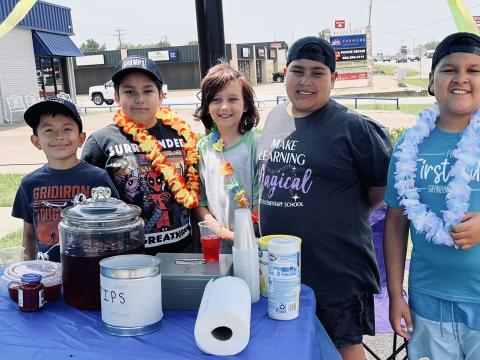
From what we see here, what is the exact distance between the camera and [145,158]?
8.50 ft

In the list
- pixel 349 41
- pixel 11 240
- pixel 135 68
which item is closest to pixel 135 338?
pixel 135 68

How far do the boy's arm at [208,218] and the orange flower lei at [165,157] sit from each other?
0.05 metres

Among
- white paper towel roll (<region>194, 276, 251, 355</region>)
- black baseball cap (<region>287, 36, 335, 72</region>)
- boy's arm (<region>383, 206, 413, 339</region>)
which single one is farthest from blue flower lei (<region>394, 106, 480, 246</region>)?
white paper towel roll (<region>194, 276, 251, 355</region>)

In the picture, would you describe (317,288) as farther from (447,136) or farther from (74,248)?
(74,248)

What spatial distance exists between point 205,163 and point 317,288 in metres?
0.95

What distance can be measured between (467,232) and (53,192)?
1754 mm

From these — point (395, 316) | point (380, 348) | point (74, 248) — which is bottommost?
point (380, 348)

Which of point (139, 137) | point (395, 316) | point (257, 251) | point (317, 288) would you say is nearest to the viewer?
point (257, 251)

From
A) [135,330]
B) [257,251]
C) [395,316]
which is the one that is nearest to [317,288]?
[395,316]

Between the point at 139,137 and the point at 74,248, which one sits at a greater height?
the point at 139,137

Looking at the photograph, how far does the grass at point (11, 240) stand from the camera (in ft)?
17.5

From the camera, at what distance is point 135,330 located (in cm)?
160

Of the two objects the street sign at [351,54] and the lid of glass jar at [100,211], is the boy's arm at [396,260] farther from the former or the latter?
the street sign at [351,54]

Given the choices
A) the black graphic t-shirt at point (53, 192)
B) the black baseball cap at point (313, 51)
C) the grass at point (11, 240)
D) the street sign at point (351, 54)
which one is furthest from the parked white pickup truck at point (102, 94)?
the black baseball cap at point (313, 51)
